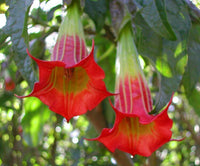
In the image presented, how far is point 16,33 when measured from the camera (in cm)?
57

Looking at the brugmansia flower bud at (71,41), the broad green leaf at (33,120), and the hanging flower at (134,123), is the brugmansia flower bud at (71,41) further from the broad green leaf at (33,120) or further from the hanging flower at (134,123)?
the broad green leaf at (33,120)

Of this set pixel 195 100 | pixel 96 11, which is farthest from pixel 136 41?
pixel 195 100

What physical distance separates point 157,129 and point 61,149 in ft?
9.01

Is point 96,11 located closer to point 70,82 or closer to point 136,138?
point 70,82

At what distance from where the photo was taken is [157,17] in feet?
1.99

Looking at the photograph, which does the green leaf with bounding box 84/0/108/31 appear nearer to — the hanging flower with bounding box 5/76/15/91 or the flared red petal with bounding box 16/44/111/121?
the flared red petal with bounding box 16/44/111/121

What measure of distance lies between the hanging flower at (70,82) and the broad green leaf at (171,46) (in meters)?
0.16

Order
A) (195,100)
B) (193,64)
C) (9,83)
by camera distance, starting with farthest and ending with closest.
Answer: (9,83) → (195,100) → (193,64)

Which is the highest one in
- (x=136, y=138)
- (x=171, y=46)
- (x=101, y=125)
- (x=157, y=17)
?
(x=157, y=17)

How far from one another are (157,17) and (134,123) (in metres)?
0.26

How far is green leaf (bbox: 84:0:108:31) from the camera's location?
852 mm

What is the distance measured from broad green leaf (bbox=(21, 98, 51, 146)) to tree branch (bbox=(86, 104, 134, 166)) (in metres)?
0.20

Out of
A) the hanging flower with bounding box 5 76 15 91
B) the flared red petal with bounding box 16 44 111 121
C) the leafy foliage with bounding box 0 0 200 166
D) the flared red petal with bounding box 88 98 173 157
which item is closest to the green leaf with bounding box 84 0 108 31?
the leafy foliage with bounding box 0 0 200 166

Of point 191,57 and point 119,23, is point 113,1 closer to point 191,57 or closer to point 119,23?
point 119,23
